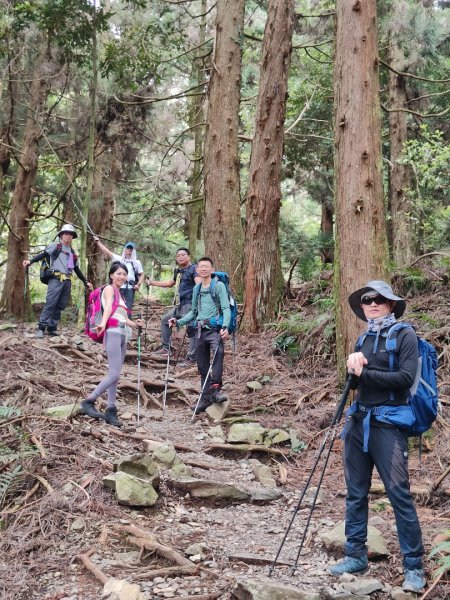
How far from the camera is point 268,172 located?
39.5 feet

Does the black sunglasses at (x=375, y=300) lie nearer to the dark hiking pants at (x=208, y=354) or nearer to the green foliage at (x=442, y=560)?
the green foliage at (x=442, y=560)

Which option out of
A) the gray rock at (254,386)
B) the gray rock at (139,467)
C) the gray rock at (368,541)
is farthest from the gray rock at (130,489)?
the gray rock at (254,386)

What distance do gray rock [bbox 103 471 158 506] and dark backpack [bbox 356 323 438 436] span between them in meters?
2.15

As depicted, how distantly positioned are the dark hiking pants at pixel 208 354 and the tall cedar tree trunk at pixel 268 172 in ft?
11.5

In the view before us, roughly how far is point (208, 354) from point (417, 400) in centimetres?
500

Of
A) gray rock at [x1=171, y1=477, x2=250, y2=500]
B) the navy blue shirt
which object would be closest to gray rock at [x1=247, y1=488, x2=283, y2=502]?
gray rock at [x1=171, y1=477, x2=250, y2=500]

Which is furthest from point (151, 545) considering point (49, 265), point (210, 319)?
point (49, 265)

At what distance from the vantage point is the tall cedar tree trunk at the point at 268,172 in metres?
12.0

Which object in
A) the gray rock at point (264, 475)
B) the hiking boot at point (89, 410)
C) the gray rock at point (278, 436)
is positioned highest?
the hiking boot at point (89, 410)

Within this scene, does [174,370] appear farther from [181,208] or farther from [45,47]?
[181,208]

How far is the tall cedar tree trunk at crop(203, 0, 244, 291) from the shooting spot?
1271 centimetres

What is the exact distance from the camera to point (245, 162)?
23469 millimetres

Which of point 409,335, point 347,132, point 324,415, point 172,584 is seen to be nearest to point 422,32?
point 347,132

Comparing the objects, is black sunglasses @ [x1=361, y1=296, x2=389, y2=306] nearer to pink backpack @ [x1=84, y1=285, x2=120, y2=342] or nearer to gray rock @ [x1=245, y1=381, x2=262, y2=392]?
pink backpack @ [x1=84, y1=285, x2=120, y2=342]
